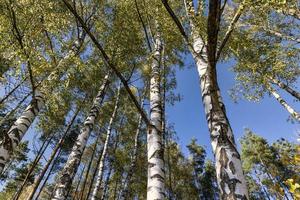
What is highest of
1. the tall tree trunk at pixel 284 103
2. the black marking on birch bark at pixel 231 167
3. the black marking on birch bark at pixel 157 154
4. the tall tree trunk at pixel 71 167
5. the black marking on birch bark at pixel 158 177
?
the tall tree trunk at pixel 284 103

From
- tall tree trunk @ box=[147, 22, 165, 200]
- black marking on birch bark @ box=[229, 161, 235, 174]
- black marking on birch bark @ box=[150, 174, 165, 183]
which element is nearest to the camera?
black marking on birch bark @ box=[229, 161, 235, 174]

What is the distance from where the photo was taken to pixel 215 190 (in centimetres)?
2855

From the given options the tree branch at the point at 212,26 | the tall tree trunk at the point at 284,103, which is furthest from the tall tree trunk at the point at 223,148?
the tall tree trunk at the point at 284,103

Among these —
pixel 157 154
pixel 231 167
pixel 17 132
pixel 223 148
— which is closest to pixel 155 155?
pixel 157 154

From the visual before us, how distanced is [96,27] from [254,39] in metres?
9.49

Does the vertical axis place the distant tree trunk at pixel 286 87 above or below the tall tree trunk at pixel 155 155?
above

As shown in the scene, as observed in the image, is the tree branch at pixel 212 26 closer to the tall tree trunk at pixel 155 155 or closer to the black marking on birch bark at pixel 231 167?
the black marking on birch bark at pixel 231 167

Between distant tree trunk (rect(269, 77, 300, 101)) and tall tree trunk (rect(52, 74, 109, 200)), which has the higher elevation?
distant tree trunk (rect(269, 77, 300, 101))

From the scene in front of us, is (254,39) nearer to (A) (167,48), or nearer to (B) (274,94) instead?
(B) (274,94)

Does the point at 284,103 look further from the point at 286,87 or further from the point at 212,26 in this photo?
the point at 212,26

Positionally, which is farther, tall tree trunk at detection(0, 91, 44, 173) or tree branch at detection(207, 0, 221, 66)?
tall tree trunk at detection(0, 91, 44, 173)

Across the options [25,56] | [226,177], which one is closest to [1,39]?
[25,56]

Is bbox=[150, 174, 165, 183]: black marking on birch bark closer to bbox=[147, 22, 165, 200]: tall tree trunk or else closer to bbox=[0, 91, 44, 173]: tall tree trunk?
bbox=[147, 22, 165, 200]: tall tree trunk

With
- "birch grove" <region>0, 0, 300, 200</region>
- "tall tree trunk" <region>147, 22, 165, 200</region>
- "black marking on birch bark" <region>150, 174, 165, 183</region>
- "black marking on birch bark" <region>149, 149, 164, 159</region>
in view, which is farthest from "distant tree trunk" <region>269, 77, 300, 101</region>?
"black marking on birch bark" <region>150, 174, 165, 183</region>
